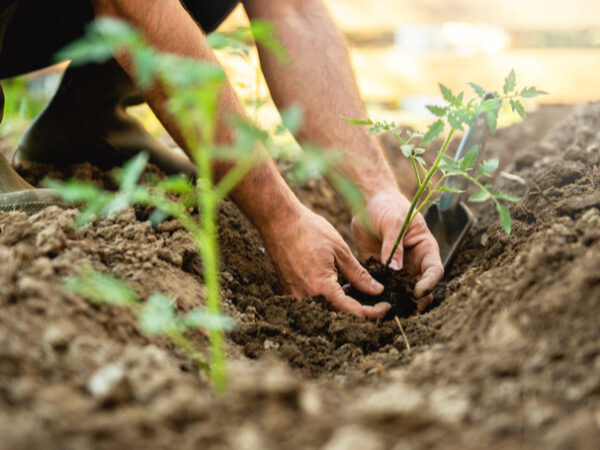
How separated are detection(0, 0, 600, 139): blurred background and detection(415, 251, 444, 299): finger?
2.22 m

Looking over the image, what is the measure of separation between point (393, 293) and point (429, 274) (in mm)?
126

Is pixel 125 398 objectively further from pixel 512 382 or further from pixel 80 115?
pixel 80 115

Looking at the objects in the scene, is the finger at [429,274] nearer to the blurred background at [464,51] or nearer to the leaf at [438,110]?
the leaf at [438,110]

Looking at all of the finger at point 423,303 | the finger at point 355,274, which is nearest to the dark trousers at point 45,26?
the finger at point 355,274

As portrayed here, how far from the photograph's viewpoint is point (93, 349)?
0.87 m

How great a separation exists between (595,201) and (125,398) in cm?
112

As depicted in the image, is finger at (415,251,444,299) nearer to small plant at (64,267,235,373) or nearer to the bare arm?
the bare arm

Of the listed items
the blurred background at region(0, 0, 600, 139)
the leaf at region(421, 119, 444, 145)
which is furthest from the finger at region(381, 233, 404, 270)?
the blurred background at region(0, 0, 600, 139)

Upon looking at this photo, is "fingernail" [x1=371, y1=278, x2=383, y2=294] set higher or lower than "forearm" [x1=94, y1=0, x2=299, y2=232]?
lower

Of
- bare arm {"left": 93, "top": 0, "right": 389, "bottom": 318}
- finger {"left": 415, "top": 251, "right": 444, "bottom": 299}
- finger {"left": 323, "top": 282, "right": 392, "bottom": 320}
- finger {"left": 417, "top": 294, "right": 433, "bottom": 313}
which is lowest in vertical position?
finger {"left": 417, "top": 294, "right": 433, "bottom": 313}

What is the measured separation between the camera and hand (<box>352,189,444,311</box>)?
1675 mm

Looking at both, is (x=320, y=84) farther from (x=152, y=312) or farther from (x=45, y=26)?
(x=152, y=312)

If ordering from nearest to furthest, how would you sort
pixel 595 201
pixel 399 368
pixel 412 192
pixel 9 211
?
pixel 399 368, pixel 595 201, pixel 9 211, pixel 412 192

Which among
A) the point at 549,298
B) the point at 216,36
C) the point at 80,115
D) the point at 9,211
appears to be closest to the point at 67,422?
the point at 216,36
